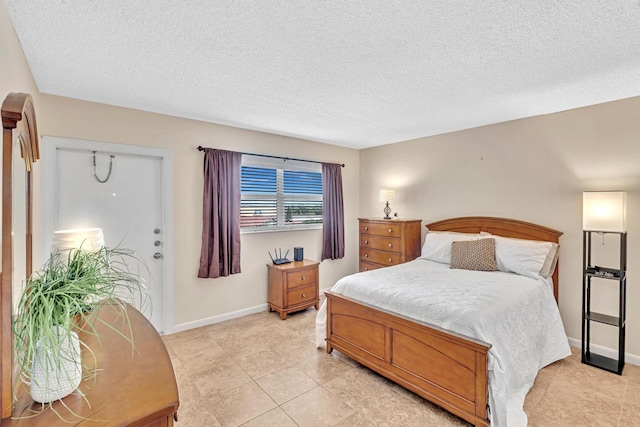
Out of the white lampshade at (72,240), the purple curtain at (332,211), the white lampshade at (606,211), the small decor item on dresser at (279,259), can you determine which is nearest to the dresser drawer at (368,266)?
the purple curtain at (332,211)

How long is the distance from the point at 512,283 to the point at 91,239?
10.7 feet

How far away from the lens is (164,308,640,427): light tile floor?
6.87ft

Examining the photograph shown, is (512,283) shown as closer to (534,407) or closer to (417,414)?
(534,407)

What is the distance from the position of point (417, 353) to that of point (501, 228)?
7.01ft

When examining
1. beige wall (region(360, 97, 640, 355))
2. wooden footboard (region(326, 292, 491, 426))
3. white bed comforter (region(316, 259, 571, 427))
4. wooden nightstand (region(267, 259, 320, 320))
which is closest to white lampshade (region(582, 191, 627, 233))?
beige wall (region(360, 97, 640, 355))

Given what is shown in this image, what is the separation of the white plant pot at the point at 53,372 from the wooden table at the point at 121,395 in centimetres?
4

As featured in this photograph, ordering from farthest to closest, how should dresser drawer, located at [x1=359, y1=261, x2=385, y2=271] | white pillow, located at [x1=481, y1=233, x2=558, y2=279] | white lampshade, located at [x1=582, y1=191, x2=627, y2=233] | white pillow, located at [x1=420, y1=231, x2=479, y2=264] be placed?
dresser drawer, located at [x1=359, y1=261, x2=385, y2=271]
white pillow, located at [x1=420, y1=231, x2=479, y2=264]
white pillow, located at [x1=481, y1=233, x2=558, y2=279]
white lampshade, located at [x1=582, y1=191, x2=627, y2=233]

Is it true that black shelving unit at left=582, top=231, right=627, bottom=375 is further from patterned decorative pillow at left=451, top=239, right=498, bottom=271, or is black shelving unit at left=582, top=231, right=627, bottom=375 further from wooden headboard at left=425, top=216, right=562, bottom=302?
patterned decorative pillow at left=451, top=239, right=498, bottom=271

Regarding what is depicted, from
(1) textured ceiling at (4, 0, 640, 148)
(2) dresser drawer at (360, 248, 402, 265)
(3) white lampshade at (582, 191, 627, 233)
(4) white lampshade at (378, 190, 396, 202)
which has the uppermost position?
(1) textured ceiling at (4, 0, 640, 148)

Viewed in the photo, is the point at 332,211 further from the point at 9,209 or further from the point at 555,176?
the point at 9,209

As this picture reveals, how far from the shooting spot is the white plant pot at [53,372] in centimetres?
92

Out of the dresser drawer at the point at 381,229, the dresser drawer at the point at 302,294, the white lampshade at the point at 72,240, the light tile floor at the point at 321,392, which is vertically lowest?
the light tile floor at the point at 321,392

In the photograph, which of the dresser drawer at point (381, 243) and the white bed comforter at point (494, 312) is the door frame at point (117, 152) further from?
the dresser drawer at point (381, 243)

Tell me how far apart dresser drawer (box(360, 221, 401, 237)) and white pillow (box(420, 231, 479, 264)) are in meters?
0.45
